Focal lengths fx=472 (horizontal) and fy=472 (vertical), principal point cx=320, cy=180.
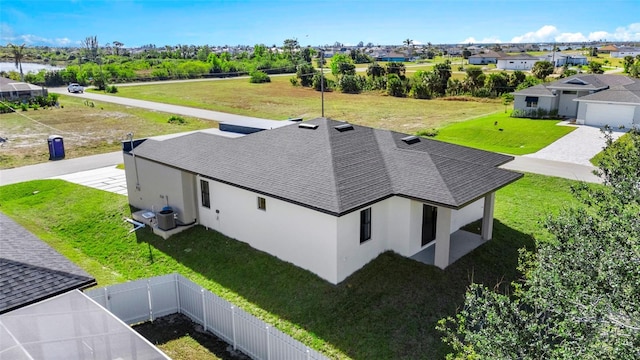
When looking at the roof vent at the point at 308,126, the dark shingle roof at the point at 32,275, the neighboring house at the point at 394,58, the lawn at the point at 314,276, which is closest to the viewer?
the dark shingle roof at the point at 32,275

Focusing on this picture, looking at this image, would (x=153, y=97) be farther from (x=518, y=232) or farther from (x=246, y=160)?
(x=518, y=232)

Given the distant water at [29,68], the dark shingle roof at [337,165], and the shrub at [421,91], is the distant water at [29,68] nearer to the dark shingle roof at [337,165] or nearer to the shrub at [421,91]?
the shrub at [421,91]

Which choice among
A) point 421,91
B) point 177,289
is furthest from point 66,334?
point 421,91

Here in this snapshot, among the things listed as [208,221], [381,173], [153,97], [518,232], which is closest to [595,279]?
[381,173]

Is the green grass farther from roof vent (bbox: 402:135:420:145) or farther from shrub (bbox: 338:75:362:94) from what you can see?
shrub (bbox: 338:75:362:94)

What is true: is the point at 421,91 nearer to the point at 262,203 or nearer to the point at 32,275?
the point at 262,203

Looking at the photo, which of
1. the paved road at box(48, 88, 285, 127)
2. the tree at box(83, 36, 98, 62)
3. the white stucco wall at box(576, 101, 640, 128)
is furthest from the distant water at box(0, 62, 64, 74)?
the white stucco wall at box(576, 101, 640, 128)

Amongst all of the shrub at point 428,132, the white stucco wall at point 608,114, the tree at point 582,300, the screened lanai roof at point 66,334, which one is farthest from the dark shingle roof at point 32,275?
the white stucco wall at point 608,114
